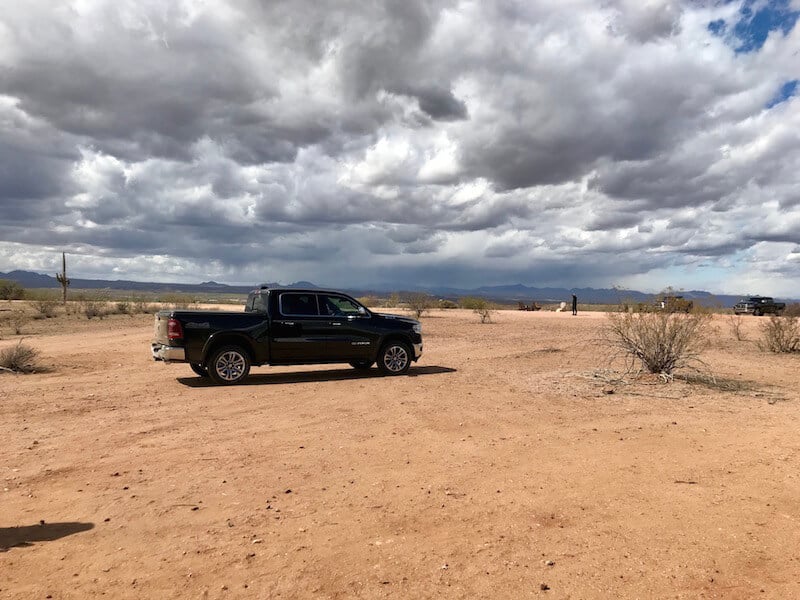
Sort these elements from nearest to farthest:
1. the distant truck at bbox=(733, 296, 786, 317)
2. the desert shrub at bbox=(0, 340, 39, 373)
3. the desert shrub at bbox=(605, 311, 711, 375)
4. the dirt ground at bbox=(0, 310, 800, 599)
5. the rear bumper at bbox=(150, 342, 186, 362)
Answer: the dirt ground at bbox=(0, 310, 800, 599) → the rear bumper at bbox=(150, 342, 186, 362) → the desert shrub at bbox=(605, 311, 711, 375) → the desert shrub at bbox=(0, 340, 39, 373) → the distant truck at bbox=(733, 296, 786, 317)

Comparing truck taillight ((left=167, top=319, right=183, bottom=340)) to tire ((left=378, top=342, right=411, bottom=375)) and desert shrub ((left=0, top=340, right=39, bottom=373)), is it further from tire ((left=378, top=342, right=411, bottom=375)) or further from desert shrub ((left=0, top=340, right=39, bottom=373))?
desert shrub ((left=0, top=340, right=39, bottom=373))

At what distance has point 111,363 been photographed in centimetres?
1595

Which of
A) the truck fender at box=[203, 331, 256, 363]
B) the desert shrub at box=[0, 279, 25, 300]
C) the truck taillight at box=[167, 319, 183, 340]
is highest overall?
the desert shrub at box=[0, 279, 25, 300]

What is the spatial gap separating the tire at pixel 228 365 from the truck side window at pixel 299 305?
1.25 metres

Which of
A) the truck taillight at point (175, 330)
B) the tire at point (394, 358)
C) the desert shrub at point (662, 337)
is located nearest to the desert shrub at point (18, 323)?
the truck taillight at point (175, 330)

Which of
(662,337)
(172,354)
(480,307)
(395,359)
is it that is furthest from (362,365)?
(480,307)

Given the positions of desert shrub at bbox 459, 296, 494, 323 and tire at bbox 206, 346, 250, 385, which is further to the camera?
desert shrub at bbox 459, 296, 494, 323

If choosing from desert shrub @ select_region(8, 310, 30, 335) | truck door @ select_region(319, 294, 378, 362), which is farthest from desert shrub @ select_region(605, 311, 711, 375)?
desert shrub @ select_region(8, 310, 30, 335)

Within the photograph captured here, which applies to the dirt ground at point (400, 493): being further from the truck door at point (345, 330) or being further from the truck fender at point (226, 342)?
the truck door at point (345, 330)

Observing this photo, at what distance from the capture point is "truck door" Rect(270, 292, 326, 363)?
12.8 m

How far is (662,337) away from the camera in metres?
12.7

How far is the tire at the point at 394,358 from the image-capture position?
1401 cm

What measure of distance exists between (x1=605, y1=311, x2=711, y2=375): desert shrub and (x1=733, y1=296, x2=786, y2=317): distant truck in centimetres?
3877

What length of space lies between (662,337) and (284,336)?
7729 mm
